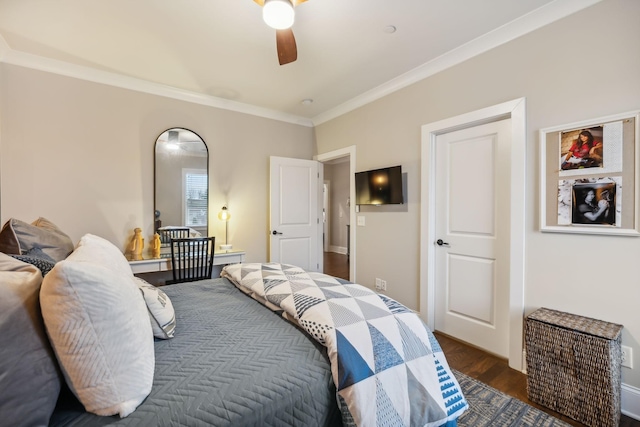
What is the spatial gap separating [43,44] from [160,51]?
96 cm

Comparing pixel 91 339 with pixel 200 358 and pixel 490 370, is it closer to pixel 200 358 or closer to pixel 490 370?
pixel 200 358

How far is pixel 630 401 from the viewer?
1669 mm

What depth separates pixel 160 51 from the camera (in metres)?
2.51

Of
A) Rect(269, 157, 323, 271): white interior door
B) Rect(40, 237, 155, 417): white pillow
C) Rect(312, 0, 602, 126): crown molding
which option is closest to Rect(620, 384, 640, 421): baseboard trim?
Rect(312, 0, 602, 126): crown molding

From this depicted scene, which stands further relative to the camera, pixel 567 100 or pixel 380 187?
pixel 380 187

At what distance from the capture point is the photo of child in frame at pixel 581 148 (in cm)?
Answer: 177

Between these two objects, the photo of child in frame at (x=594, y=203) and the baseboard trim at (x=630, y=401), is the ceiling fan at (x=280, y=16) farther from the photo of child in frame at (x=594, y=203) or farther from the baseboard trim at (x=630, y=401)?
the baseboard trim at (x=630, y=401)

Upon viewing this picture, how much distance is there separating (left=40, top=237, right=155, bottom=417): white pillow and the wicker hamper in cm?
212

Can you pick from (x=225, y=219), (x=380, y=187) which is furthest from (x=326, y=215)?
(x=380, y=187)

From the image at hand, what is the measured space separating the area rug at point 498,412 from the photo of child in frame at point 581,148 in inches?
60.6

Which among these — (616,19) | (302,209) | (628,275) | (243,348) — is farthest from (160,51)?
(628,275)

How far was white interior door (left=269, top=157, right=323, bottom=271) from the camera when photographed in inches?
153

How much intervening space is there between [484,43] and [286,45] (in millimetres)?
1639

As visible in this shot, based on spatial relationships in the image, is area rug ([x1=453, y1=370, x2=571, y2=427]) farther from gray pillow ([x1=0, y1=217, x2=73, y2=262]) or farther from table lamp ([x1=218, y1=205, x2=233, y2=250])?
table lamp ([x1=218, y1=205, x2=233, y2=250])
